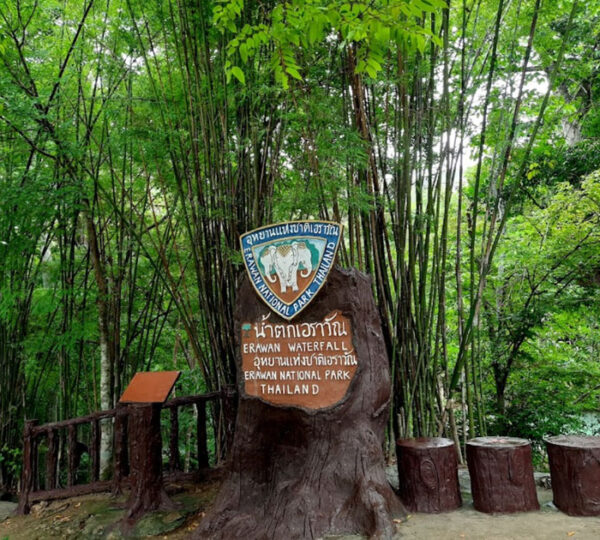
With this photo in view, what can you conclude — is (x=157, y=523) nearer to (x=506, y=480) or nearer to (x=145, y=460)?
(x=145, y=460)

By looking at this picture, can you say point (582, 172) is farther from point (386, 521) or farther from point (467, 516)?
point (386, 521)

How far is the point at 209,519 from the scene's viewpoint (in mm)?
2518

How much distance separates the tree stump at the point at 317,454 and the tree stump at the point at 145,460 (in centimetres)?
48

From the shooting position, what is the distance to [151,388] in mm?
2980

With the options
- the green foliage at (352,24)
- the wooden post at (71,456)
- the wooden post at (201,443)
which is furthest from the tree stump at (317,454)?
the wooden post at (71,456)

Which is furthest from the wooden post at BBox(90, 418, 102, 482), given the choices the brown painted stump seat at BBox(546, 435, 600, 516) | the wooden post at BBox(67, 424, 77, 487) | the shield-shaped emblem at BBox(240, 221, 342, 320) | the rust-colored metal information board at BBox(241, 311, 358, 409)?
the brown painted stump seat at BBox(546, 435, 600, 516)

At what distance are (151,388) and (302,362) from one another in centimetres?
102

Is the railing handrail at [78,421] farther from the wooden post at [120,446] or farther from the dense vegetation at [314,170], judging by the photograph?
the dense vegetation at [314,170]

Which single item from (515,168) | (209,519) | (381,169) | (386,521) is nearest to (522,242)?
(515,168)

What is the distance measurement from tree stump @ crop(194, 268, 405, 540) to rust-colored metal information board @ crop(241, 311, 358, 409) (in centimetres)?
3

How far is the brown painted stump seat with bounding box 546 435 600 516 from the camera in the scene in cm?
235

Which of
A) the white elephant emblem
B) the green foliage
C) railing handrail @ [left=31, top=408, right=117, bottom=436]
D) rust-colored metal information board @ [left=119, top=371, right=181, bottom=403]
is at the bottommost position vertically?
railing handrail @ [left=31, top=408, right=117, bottom=436]

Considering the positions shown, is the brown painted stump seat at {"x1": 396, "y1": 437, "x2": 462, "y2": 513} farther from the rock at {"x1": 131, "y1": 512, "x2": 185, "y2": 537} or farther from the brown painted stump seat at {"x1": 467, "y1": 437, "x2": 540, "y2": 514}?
the rock at {"x1": 131, "y1": 512, "x2": 185, "y2": 537}

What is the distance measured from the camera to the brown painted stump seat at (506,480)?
245cm
